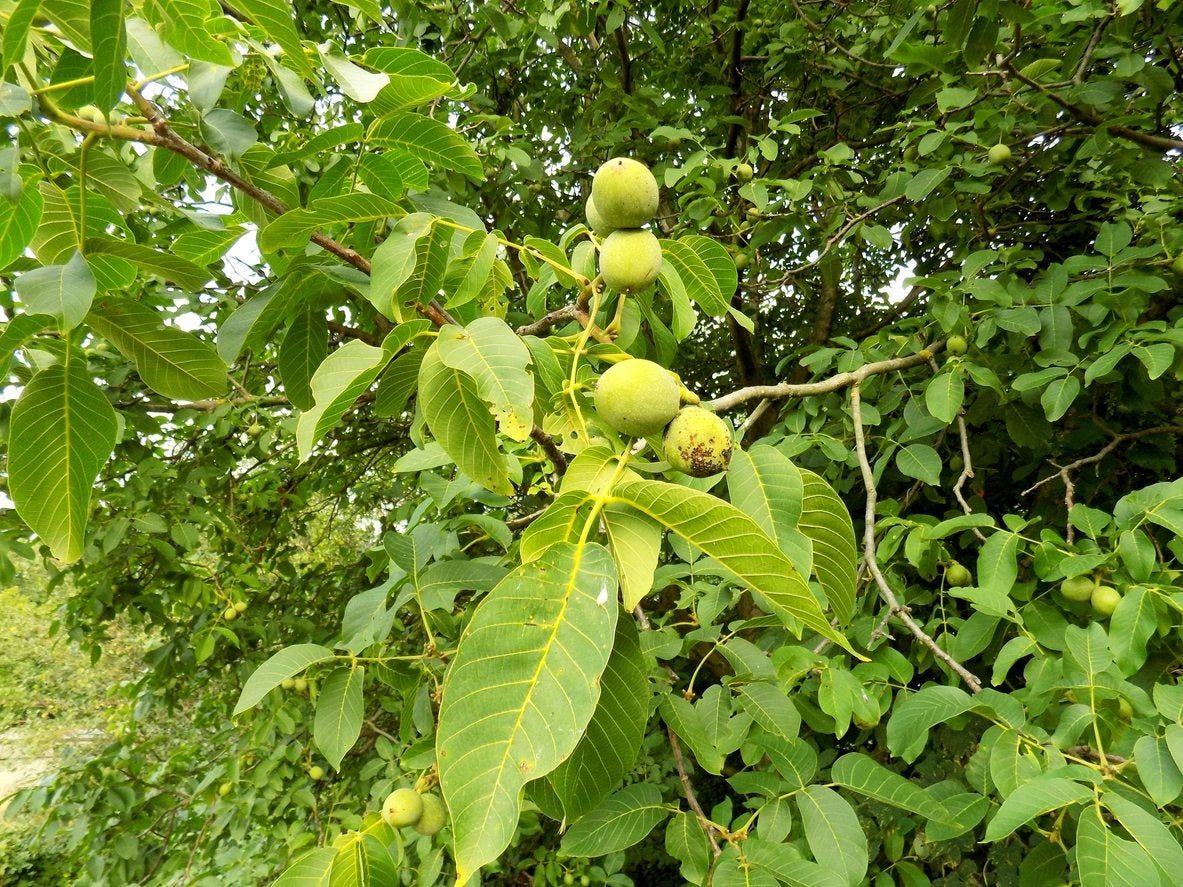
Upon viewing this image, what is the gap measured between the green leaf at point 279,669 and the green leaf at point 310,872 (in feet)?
0.87

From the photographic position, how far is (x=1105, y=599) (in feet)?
5.09

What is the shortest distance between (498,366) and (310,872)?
0.79 m

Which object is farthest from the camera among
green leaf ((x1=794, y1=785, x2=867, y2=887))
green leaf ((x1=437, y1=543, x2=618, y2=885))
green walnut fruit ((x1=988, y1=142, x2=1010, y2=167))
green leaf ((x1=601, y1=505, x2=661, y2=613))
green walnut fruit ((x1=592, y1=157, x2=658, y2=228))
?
green walnut fruit ((x1=988, y1=142, x2=1010, y2=167))

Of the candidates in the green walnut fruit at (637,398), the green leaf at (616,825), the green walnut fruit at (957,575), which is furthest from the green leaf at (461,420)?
the green walnut fruit at (957,575)

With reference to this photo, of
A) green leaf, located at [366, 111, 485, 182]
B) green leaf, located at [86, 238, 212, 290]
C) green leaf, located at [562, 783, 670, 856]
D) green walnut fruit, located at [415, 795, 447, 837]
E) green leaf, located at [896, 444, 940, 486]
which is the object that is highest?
green leaf, located at [366, 111, 485, 182]

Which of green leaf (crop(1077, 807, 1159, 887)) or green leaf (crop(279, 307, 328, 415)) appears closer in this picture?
green leaf (crop(1077, 807, 1159, 887))

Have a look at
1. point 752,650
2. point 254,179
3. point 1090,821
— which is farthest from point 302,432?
point 1090,821

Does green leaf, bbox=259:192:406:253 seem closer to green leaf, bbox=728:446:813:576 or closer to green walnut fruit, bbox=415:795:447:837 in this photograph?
green leaf, bbox=728:446:813:576

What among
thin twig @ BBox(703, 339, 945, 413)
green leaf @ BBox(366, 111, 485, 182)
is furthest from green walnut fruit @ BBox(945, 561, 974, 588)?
green leaf @ BBox(366, 111, 485, 182)

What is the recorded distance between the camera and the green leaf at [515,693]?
1.88 ft

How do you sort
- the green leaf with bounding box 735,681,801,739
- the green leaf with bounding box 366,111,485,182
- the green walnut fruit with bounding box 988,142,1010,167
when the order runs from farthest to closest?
the green walnut fruit with bounding box 988,142,1010,167 < the green leaf with bounding box 735,681,801,739 < the green leaf with bounding box 366,111,485,182

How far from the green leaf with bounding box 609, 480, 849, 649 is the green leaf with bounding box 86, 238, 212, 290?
72 cm

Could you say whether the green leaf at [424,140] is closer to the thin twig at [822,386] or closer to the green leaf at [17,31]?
the green leaf at [17,31]

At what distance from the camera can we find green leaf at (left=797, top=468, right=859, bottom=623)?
2.94ft
